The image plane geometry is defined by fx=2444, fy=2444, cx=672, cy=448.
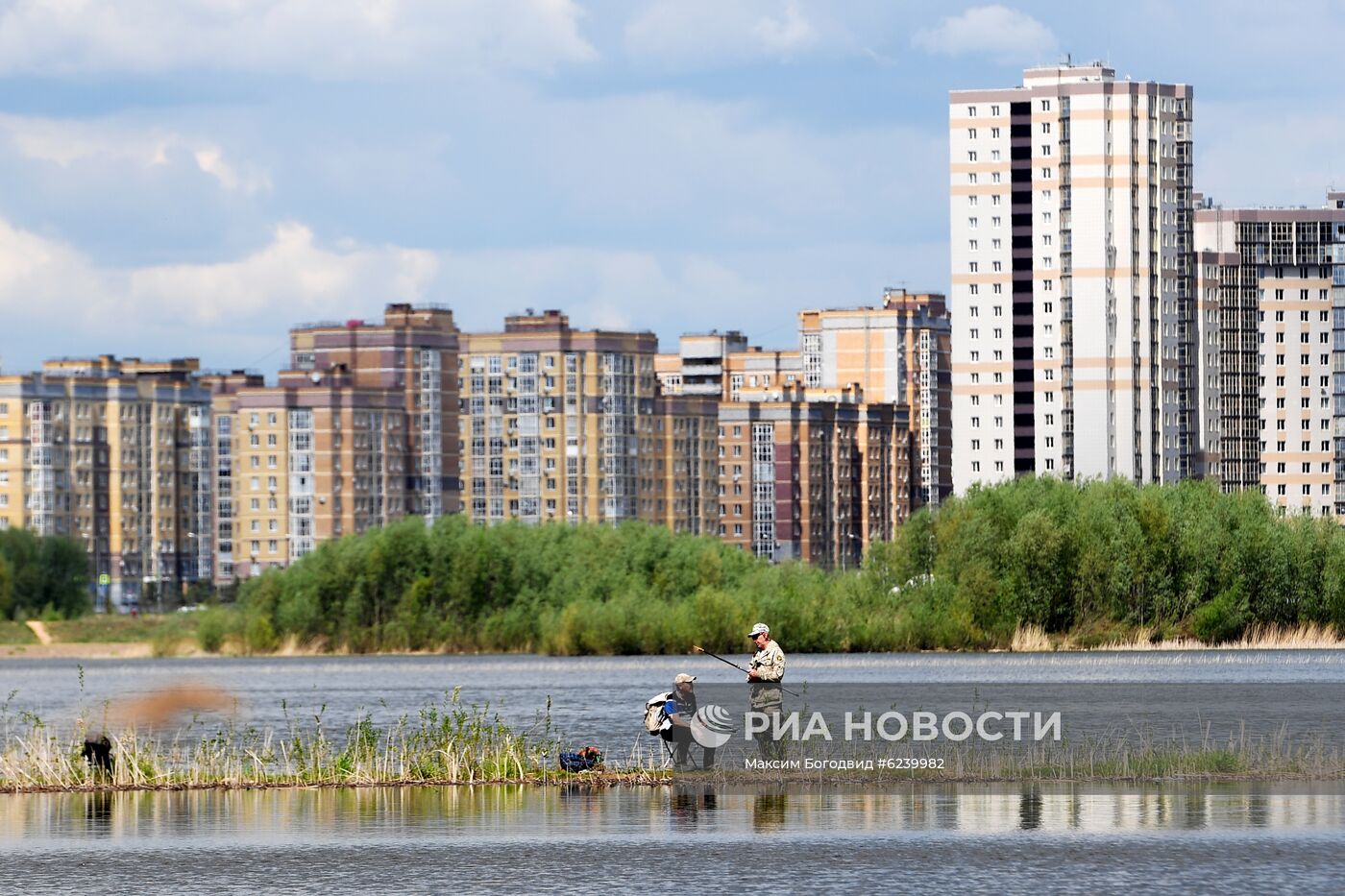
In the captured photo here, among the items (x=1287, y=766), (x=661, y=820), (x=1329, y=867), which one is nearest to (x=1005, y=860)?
(x=1329, y=867)

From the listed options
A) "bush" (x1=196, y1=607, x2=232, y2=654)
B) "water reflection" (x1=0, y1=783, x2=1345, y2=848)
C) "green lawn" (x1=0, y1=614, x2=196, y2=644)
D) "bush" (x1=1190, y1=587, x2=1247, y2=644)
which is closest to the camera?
"water reflection" (x1=0, y1=783, x2=1345, y2=848)

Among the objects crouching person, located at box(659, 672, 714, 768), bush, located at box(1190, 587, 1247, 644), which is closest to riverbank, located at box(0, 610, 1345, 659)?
bush, located at box(1190, 587, 1247, 644)

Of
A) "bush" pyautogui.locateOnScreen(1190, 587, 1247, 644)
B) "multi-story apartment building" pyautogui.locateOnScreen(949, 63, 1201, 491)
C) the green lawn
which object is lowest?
the green lawn

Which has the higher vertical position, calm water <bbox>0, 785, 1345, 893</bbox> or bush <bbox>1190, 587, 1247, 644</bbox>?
calm water <bbox>0, 785, 1345, 893</bbox>

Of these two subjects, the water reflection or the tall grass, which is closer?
the water reflection

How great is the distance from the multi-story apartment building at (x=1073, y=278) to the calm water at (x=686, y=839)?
5193 inches

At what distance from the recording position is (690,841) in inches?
1135

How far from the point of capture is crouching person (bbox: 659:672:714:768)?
3531 centimetres

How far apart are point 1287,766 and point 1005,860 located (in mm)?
10293

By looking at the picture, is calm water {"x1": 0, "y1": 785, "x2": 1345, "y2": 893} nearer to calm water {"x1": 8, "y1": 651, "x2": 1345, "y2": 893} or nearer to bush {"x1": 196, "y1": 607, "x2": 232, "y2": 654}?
calm water {"x1": 8, "y1": 651, "x2": 1345, "y2": 893}

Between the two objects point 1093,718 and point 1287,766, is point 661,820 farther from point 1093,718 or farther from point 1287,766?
point 1093,718

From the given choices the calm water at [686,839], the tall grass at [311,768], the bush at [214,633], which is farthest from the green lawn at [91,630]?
the calm water at [686,839]

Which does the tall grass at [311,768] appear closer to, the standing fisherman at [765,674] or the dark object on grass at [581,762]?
the dark object on grass at [581,762]

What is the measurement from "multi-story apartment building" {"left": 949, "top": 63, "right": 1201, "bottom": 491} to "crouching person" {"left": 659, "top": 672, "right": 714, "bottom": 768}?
12945 centimetres
